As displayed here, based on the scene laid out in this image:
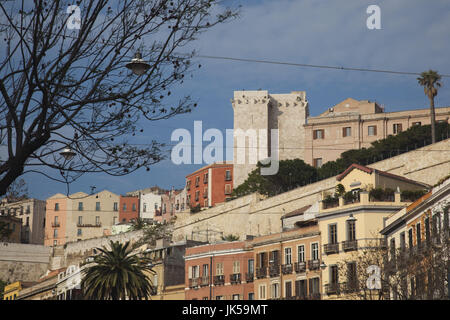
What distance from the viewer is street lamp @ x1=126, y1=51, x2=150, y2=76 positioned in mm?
14797

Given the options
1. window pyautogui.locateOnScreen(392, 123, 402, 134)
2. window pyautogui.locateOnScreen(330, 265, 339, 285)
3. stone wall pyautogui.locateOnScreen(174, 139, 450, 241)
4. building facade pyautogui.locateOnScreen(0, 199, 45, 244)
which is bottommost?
window pyautogui.locateOnScreen(330, 265, 339, 285)

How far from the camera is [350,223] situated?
195 feet

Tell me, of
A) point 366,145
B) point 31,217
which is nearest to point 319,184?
point 366,145

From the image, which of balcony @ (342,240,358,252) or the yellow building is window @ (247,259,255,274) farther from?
balcony @ (342,240,358,252)

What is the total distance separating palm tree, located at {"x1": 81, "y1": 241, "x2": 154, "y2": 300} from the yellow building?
14331 mm

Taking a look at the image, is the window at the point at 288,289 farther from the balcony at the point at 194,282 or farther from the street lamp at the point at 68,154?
the street lamp at the point at 68,154

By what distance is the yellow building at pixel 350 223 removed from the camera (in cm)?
5700

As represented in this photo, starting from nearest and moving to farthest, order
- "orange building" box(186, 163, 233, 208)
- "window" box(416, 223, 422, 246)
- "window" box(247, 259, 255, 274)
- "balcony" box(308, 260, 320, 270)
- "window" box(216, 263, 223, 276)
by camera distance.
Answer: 1. "window" box(416, 223, 422, 246)
2. "balcony" box(308, 260, 320, 270)
3. "window" box(247, 259, 255, 274)
4. "window" box(216, 263, 223, 276)
5. "orange building" box(186, 163, 233, 208)

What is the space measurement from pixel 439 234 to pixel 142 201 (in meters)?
106

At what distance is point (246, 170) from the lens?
114m

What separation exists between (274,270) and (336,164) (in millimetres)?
35535

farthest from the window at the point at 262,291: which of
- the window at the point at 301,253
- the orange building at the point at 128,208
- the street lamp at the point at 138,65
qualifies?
the orange building at the point at 128,208

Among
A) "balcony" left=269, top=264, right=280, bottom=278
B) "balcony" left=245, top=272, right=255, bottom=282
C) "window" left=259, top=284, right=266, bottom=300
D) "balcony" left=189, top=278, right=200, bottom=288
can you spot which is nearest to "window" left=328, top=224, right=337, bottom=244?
"balcony" left=269, top=264, right=280, bottom=278

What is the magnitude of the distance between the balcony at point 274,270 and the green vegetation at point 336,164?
27094 mm
